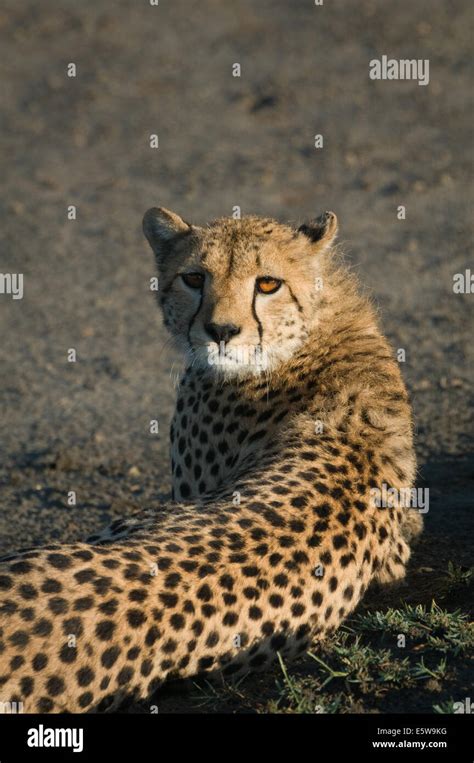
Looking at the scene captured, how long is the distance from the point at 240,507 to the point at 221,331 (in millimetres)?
800

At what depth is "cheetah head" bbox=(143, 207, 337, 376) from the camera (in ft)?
14.3

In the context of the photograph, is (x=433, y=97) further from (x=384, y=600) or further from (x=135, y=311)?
(x=384, y=600)

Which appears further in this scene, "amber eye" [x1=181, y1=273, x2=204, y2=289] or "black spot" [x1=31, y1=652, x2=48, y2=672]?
"amber eye" [x1=181, y1=273, x2=204, y2=289]

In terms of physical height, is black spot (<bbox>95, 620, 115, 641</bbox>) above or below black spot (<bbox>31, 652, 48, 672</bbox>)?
above

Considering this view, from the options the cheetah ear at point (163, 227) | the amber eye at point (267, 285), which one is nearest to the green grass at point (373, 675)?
the amber eye at point (267, 285)

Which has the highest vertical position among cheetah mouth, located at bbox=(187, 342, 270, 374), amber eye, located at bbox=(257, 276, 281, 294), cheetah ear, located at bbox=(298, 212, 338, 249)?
cheetah ear, located at bbox=(298, 212, 338, 249)

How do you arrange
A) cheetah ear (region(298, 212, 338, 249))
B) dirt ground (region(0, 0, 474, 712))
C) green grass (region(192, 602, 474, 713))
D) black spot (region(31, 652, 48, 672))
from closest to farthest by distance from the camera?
black spot (region(31, 652, 48, 672)), green grass (region(192, 602, 474, 713)), cheetah ear (region(298, 212, 338, 249)), dirt ground (region(0, 0, 474, 712))

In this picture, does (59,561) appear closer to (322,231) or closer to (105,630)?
(105,630)

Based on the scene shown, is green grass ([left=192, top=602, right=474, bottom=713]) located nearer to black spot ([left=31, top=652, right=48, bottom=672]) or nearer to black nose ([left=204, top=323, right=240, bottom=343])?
black spot ([left=31, top=652, right=48, bottom=672])

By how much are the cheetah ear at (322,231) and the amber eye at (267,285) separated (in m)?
0.32

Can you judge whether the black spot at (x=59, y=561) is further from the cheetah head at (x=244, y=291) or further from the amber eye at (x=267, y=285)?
the amber eye at (x=267, y=285)

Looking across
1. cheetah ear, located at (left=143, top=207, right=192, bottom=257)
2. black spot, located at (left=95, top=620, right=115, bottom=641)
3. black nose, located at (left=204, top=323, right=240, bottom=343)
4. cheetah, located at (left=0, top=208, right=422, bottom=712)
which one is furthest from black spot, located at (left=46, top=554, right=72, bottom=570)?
cheetah ear, located at (left=143, top=207, right=192, bottom=257)

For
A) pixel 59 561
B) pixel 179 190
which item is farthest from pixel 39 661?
pixel 179 190

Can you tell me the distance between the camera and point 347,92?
438 inches
